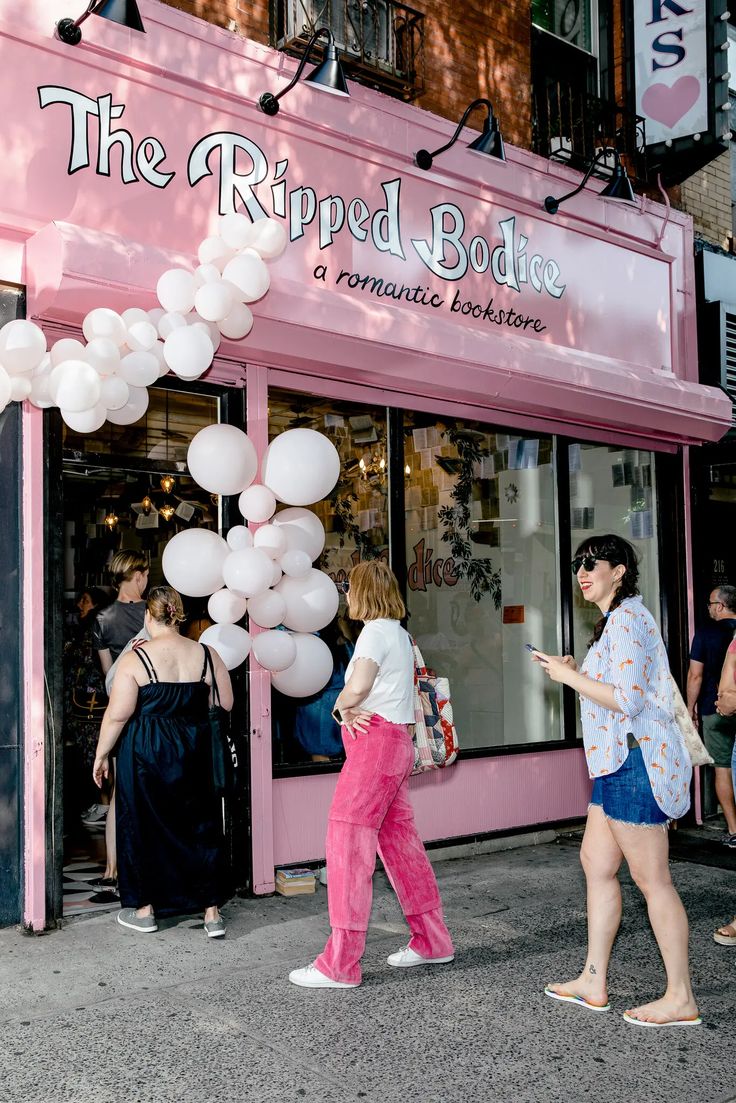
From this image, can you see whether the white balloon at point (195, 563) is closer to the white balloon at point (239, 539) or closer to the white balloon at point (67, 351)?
the white balloon at point (239, 539)

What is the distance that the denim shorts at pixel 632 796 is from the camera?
4043 mm

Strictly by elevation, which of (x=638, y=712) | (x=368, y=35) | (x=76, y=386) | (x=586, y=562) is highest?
(x=368, y=35)

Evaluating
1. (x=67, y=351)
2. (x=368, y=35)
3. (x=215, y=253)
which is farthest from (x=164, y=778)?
(x=368, y=35)

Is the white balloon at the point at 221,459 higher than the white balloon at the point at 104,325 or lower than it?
lower

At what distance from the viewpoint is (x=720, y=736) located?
26.6 ft

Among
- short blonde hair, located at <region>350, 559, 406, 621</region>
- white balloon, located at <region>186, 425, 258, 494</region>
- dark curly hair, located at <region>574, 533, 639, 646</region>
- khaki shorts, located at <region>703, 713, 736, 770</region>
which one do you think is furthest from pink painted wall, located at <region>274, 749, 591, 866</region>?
dark curly hair, located at <region>574, 533, 639, 646</region>

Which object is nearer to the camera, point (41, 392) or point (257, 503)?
point (41, 392)

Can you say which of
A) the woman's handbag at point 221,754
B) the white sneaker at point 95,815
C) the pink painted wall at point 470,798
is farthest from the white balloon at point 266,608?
the white sneaker at point 95,815

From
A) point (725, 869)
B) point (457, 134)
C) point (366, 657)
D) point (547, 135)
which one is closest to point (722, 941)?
point (725, 869)

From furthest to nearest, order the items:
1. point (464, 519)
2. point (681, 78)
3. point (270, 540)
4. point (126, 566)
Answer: point (681, 78), point (464, 519), point (126, 566), point (270, 540)

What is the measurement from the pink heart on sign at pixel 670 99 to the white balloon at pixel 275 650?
19.6 feet

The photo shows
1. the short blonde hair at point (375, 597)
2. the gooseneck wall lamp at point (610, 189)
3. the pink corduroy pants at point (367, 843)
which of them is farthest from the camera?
the gooseneck wall lamp at point (610, 189)

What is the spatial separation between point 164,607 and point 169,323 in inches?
56.9

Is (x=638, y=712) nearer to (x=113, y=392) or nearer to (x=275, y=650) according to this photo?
(x=275, y=650)
